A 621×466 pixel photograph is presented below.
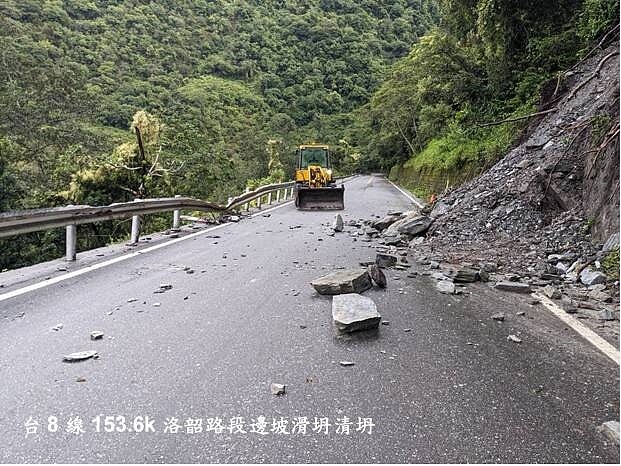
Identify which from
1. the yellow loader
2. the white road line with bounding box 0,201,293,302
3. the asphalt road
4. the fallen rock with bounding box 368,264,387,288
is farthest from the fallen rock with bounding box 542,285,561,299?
the yellow loader

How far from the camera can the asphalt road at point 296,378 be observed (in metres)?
A: 2.33

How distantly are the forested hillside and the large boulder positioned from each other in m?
13.6

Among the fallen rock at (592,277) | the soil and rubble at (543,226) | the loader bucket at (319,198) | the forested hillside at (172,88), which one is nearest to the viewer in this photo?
the fallen rock at (592,277)

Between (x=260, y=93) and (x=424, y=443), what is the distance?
350 feet

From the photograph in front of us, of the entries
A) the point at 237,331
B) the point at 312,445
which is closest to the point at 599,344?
the point at 312,445

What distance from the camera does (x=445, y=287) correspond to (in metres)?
5.58

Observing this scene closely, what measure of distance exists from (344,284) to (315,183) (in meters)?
15.4

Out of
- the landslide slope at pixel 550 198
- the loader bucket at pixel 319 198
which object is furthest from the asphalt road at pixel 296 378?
the loader bucket at pixel 319 198

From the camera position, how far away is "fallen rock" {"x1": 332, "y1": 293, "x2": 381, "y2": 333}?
3968 mm

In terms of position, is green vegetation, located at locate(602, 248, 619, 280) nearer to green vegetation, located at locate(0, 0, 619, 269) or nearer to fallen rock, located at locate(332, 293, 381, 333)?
fallen rock, located at locate(332, 293, 381, 333)

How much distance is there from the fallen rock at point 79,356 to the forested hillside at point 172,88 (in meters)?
14.3

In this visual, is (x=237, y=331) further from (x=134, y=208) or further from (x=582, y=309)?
(x=134, y=208)

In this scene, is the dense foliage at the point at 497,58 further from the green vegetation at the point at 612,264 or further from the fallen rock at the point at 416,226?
the green vegetation at the point at 612,264

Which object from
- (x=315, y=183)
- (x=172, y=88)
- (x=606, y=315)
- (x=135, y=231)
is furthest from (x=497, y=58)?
(x=172, y=88)
